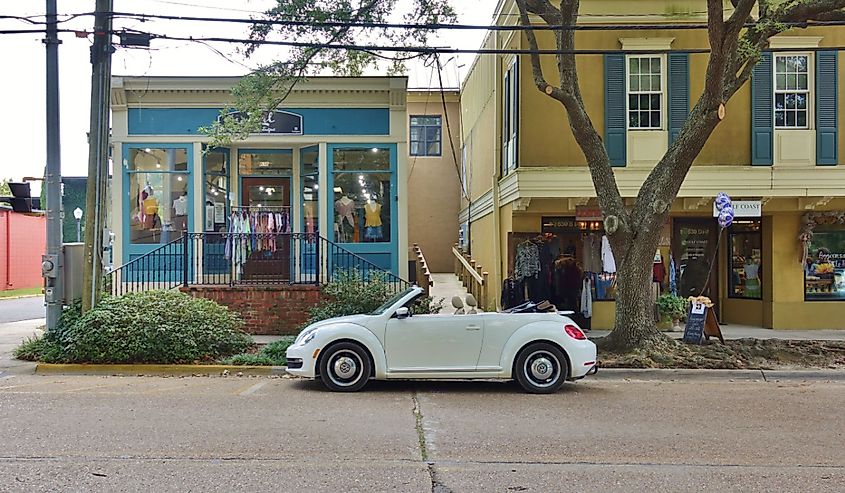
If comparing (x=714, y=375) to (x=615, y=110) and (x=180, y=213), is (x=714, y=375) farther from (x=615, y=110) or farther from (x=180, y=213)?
(x=180, y=213)

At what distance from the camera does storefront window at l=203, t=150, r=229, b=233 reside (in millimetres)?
16083

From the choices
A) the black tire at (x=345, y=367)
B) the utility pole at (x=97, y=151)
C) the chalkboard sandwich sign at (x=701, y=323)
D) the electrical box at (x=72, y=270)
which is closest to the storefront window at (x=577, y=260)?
the chalkboard sandwich sign at (x=701, y=323)

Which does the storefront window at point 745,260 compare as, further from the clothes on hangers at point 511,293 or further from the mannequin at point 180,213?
the mannequin at point 180,213

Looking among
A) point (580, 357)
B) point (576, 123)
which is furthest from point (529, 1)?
point (580, 357)

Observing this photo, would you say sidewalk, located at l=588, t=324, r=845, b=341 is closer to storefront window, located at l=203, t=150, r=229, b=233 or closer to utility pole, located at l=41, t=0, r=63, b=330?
storefront window, located at l=203, t=150, r=229, b=233

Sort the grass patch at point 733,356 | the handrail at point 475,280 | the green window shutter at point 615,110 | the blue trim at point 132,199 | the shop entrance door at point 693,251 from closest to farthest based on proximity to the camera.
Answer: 1. the grass patch at point 733,356
2. the green window shutter at point 615,110
3. the blue trim at point 132,199
4. the shop entrance door at point 693,251
5. the handrail at point 475,280

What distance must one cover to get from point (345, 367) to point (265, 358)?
254 cm

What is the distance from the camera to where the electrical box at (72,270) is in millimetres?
12078

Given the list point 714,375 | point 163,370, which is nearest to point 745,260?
point 714,375

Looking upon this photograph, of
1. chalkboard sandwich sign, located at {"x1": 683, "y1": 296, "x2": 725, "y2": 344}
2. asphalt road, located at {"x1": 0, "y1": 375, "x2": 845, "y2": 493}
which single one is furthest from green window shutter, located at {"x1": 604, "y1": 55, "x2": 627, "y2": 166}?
asphalt road, located at {"x1": 0, "y1": 375, "x2": 845, "y2": 493}

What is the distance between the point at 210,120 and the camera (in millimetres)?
15812

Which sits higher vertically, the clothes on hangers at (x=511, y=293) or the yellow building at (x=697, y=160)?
the yellow building at (x=697, y=160)

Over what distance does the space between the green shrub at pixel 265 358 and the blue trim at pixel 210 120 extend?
5.79 metres

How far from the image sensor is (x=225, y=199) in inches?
651
